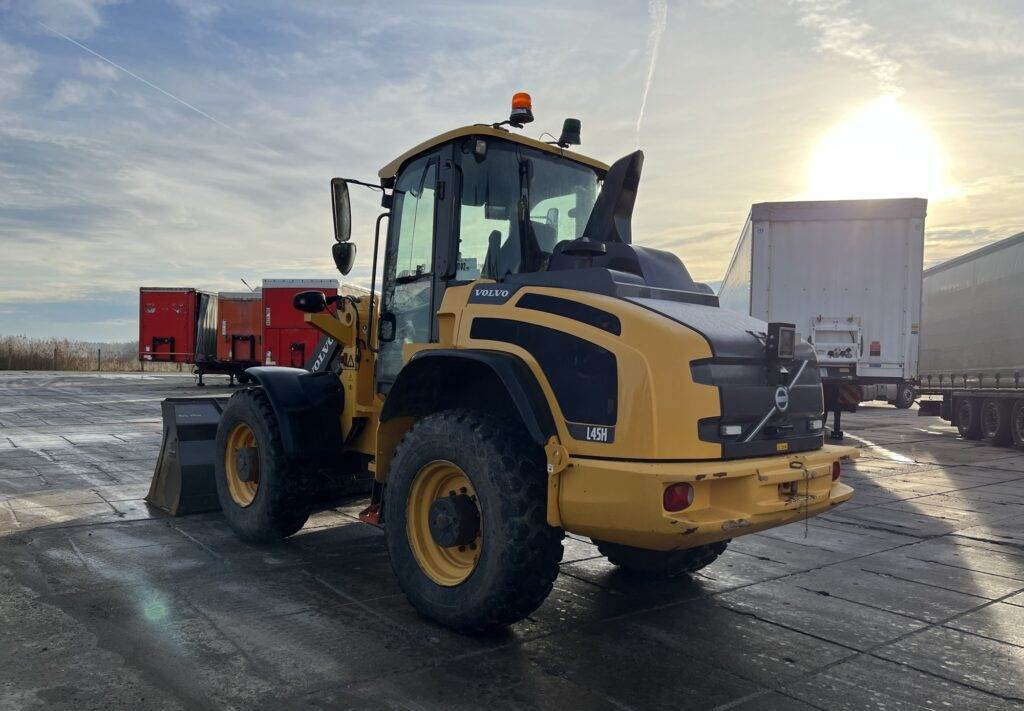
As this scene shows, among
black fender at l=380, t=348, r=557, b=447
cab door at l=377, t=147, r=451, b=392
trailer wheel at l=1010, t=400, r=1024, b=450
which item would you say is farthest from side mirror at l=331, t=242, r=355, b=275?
trailer wheel at l=1010, t=400, r=1024, b=450

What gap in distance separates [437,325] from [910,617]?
3287 millimetres

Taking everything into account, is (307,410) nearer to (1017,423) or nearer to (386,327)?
(386,327)

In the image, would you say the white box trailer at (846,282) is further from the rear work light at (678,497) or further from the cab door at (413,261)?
the rear work light at (678,497)

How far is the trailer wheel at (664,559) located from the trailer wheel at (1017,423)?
498 inches

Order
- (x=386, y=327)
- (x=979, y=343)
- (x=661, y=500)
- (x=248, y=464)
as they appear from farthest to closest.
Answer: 1. (x=979, y=343)
2. (x=248, y=464)
3. (x=386, y=327)
4. (x=661, y=500)

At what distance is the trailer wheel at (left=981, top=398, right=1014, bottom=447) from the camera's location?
603 inches

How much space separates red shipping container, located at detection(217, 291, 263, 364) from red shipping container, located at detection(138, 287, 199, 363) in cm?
141

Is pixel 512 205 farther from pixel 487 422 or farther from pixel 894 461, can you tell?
pixel 894 461

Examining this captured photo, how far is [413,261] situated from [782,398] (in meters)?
2.43

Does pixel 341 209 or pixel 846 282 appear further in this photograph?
pixel 846 282

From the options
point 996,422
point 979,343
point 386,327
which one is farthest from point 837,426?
point 386,327

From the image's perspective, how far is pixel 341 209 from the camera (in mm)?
5332

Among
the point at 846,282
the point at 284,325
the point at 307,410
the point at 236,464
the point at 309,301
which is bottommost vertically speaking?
the point at 236,464

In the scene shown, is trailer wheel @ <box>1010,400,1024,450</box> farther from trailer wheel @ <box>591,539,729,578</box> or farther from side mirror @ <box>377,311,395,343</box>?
side mirror @ <box>377,311,395,343</box>
